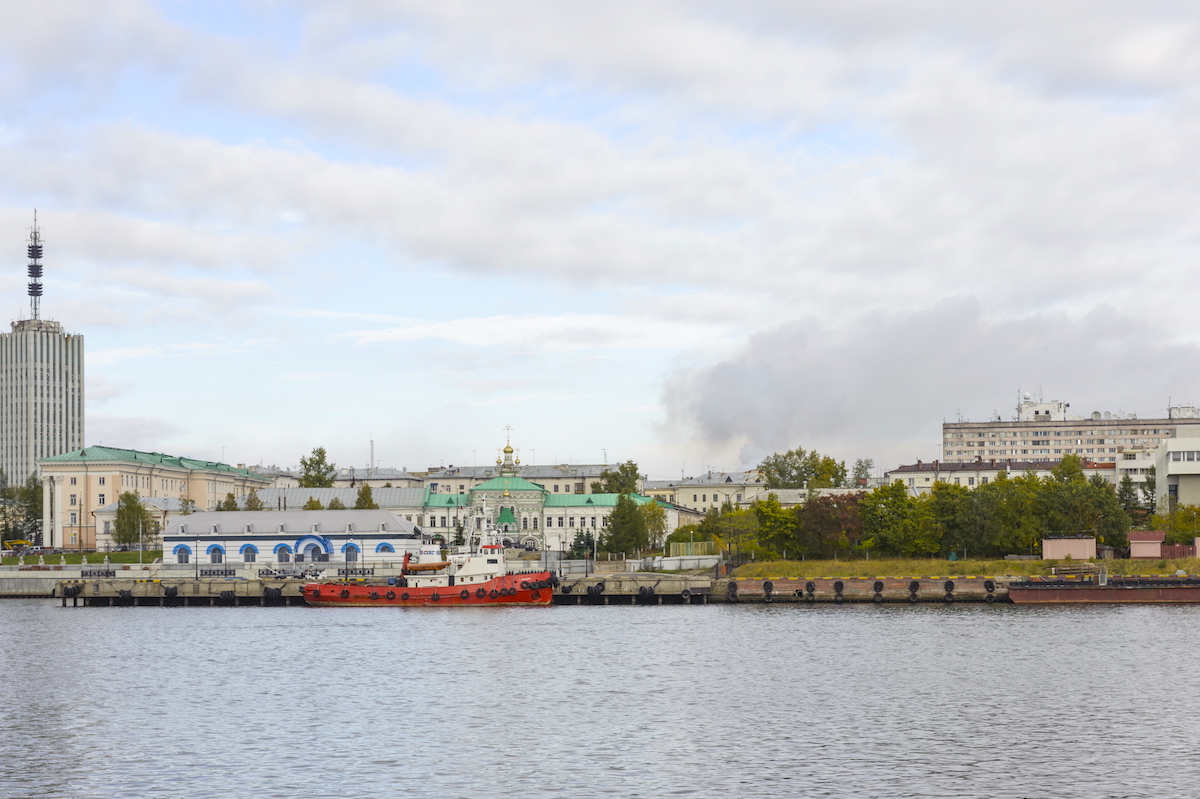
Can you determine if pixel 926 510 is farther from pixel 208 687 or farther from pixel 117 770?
pixel 117 770

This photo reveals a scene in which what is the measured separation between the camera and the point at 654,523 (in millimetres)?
174000

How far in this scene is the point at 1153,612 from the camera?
303 feet

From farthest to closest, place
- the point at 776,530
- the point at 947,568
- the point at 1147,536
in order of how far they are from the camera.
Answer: the point at 776,530, the point at 1147,536, the point at 947,568

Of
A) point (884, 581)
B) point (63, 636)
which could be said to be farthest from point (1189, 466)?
point (63, 636)

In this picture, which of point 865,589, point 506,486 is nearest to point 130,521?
→ point 506,486

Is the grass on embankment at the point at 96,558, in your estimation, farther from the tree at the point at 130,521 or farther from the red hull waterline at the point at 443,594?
the red hull waterline at the point at 443,594

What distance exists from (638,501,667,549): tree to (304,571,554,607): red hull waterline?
60454 millimetres

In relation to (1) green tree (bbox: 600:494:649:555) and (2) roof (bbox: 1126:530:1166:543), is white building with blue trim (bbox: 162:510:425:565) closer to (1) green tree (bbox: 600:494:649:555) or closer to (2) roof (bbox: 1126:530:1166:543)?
(1) green tree (bbox: 600:494:649:555)

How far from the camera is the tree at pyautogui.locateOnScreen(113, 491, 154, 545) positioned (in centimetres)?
17300

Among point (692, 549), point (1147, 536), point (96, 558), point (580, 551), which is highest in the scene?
point (1147, 536)

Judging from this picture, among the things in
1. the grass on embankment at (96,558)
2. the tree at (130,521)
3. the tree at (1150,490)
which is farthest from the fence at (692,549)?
the tree at (130,521)

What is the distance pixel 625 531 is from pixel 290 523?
36.9 meters

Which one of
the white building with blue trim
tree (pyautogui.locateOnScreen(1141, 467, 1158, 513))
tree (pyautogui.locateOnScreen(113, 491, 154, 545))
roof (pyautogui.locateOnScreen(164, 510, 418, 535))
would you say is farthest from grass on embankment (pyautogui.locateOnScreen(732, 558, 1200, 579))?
tree (pyautogui.locateOnScreen(113, 491, 154, 545))

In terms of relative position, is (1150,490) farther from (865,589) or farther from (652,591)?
(652,591)
